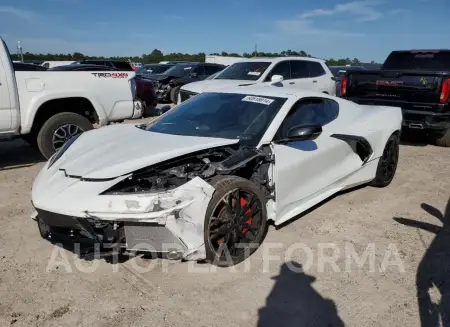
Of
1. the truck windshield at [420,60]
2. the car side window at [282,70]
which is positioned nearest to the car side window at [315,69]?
the car side window at [282,70]

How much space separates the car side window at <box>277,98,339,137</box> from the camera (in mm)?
3850

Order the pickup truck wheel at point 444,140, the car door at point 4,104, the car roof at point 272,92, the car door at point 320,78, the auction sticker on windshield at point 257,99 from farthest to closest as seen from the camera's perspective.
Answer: the car door at point 320,78 → the pickup truck wheel at point 444,140 → the car door at point 4,104 → the car roof at point 272,92 → the auction sticker on windshield at point 257,99

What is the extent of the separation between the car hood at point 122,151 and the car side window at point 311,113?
67 cm

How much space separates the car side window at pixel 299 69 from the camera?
31.6ft

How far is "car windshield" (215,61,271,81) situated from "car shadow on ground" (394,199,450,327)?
5493mm

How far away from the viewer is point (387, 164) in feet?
17.0

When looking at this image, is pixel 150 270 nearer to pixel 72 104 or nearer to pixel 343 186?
pixel 343 186

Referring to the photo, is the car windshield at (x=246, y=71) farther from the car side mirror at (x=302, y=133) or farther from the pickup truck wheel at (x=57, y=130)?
the car side mirror at (x=302, y=133)

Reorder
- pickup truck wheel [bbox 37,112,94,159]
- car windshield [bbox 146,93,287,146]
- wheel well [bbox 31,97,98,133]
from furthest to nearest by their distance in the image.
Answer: wheel well [bbox 31,97,98,133] < pickup truck wheel [bbox 37,112,94,159] < car windshield [bbox 146,93,287,146]

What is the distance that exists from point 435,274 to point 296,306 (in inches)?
49.8

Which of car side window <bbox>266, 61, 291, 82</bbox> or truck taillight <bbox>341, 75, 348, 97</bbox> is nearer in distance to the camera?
truck taillight <bbox>341, 75, 348, 97</bbox>

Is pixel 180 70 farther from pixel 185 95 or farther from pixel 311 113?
pixel 311 113

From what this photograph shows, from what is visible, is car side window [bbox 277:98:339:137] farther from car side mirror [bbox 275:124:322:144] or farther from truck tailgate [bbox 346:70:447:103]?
truck tailgate [bbox 346:70:447:103]

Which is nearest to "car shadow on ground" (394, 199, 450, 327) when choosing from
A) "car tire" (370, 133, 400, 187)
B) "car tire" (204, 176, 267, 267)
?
"car tire" (370, 133, 400, 187)
